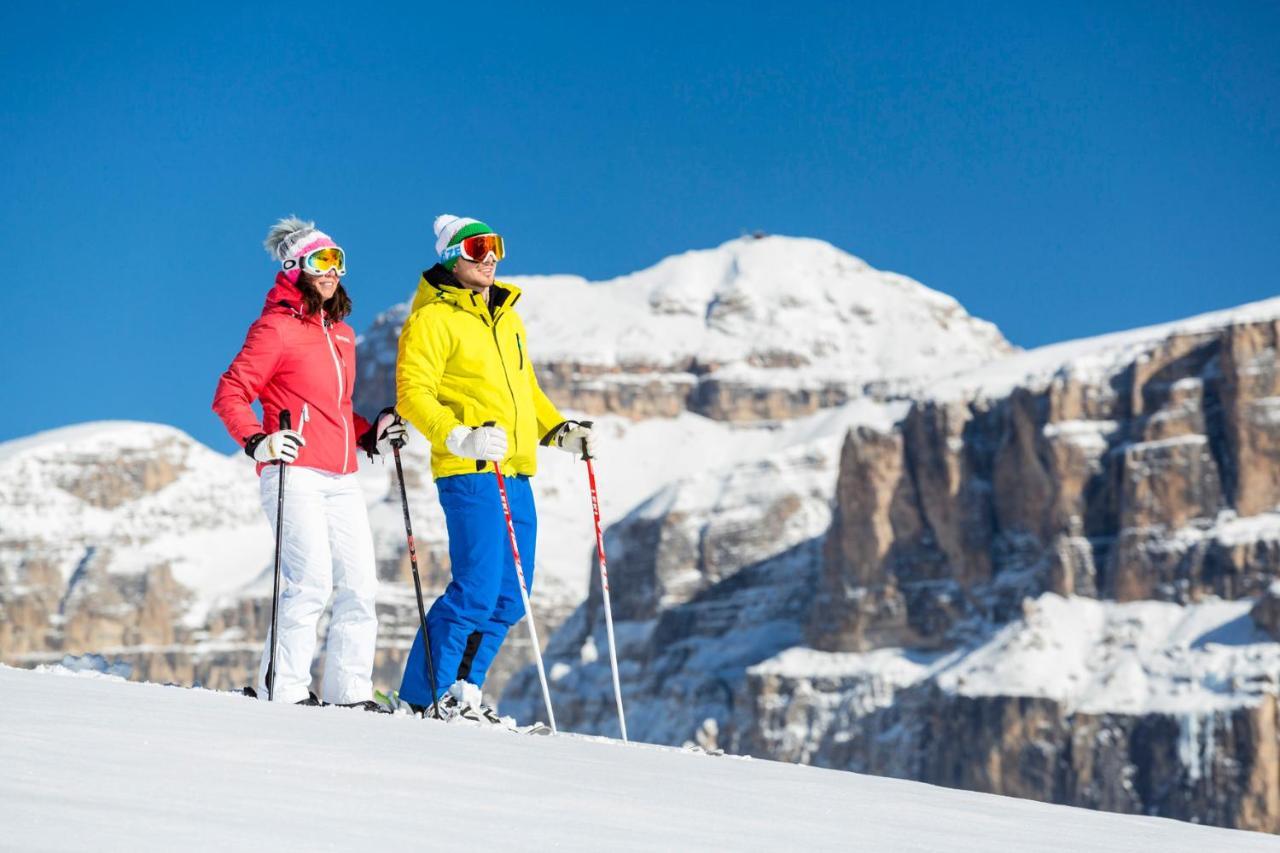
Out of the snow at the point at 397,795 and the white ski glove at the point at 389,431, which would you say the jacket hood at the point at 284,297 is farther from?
the snow at the point at 397,795

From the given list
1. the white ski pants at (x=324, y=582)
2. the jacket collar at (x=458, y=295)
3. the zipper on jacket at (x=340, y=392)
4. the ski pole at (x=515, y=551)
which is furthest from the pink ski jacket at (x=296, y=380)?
the ski pole at (x=515, y=551)

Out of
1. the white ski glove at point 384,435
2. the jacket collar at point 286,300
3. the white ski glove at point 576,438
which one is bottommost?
the white ski glove at point 384,435

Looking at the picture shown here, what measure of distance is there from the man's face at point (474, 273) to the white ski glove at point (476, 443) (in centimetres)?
105

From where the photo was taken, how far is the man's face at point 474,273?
10984 mm

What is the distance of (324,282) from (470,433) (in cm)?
122

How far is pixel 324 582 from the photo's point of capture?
10.1m

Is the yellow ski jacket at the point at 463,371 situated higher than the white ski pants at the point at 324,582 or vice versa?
the yellow ski jacket at the point at 463,371

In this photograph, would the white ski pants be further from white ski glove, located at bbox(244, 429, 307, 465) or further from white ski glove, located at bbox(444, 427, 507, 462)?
white ski glove, located at bbox(444, 427, 507, 462)

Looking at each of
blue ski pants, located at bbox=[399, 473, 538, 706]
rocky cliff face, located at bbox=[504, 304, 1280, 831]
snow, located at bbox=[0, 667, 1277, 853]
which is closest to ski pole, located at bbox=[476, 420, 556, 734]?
blue ski pants, located at bbox=[399, 473, 538, 706]

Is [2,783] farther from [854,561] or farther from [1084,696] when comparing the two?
[854,561]

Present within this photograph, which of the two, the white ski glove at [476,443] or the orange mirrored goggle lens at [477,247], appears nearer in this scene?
the white ski glove at [476,443]

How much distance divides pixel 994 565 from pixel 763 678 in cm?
2100

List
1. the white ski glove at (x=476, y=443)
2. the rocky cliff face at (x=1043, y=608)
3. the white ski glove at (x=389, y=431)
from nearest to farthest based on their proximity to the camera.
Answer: the white ski glove at (x=476, y=443)
the white ski glove at (x=389, y=431)
the rocky cliff face at (x=1043, y=608)

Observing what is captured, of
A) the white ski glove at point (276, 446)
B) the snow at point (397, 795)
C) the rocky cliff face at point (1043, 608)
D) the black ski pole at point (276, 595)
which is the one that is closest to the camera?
the snow at point (397, 795)
